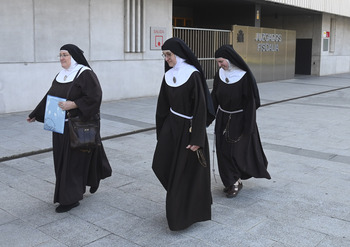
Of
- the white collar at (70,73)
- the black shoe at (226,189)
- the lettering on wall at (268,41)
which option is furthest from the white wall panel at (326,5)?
the white collar at (70,73)

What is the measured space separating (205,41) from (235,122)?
38.2 feet

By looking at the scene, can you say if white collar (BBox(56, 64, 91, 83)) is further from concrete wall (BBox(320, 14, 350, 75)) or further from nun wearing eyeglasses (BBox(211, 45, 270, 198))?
concrete wall (BBox(320, 14, 350, 75))

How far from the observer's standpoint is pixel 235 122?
4867mm

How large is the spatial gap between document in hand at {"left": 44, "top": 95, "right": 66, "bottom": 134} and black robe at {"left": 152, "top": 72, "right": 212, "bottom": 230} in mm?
1006

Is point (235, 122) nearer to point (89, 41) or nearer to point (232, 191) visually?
point (232, 191)

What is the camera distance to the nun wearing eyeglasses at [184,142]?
12.7 feet

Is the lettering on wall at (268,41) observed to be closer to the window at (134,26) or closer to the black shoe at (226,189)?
the window at (134,26)

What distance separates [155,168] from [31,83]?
7179mm

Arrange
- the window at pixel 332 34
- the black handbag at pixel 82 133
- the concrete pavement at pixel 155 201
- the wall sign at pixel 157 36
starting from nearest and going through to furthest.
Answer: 1. the concrete pavement at pixel 155 201
2. the black handbag at pixel 82 133
3. the wall sign at pixel 157 36
4. the window at pixel 332 34

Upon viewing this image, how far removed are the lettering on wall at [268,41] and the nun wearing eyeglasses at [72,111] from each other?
1454cm

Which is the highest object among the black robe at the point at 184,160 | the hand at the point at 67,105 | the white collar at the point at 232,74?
the white collar at the point at 232,74

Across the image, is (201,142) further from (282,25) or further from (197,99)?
(282,25)

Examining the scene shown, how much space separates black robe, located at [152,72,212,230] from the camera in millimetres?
3875

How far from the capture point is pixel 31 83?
1036 cm
